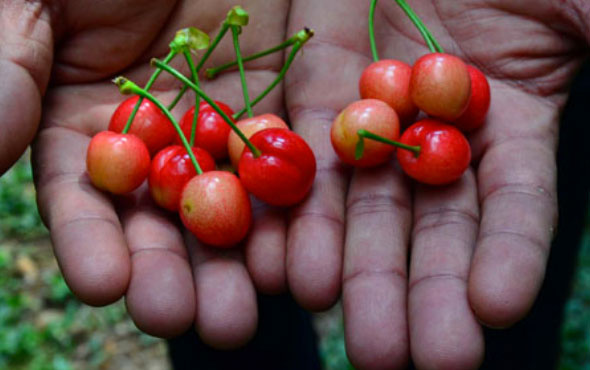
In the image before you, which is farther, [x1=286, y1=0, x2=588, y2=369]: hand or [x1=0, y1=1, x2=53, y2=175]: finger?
[x1=0, y1=1, x2=53, y2=175]: finger

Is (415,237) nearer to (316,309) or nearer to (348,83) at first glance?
(316,309)

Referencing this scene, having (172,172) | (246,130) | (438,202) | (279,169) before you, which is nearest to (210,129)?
(246,130)

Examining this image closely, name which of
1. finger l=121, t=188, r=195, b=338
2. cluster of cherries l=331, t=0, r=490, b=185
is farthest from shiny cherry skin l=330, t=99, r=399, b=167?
finger l=121, t=188, r=195, b=338

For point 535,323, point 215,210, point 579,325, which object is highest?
point 215,210

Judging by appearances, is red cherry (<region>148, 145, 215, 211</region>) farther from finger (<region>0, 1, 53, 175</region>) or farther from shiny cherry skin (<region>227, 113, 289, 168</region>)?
finger (<region>0, 1, 53, 175</region>)

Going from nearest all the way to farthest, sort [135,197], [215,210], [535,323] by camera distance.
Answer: [215,210]
[135,197]
[535,323]

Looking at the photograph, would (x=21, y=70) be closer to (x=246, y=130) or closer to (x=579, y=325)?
(x=246, y=130)

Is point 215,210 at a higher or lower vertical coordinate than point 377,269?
higher

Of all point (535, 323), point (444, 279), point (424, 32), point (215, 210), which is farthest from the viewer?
point (535, 323)
